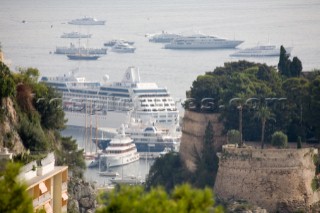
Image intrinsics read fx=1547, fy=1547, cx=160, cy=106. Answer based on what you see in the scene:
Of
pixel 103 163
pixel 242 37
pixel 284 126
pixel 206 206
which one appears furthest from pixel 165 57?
pixel 206 206

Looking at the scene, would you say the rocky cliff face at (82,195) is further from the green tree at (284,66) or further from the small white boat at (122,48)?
the small white boat at (122,48)

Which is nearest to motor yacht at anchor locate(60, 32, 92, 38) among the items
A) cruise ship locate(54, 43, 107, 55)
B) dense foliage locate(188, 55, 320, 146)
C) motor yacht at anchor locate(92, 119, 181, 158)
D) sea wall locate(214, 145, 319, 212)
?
cruise ship locate(54, 43, 107, 55)

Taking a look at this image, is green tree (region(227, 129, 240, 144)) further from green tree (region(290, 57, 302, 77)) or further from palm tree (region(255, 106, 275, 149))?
green tree (region(290, 57, 302, 77))

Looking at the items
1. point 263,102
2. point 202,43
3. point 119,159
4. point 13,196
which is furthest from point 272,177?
point 202,43

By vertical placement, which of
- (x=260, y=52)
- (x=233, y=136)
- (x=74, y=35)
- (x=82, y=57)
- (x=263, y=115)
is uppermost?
(x=74, y=35)

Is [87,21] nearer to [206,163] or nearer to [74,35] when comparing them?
[74,35]

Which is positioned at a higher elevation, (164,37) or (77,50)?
(164,37)

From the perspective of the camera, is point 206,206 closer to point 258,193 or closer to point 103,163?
point 258,193
